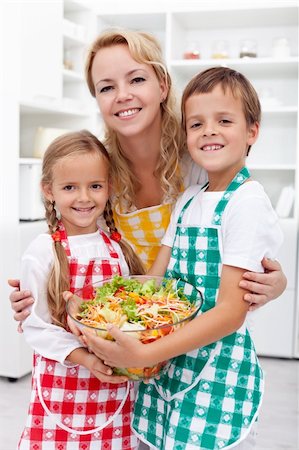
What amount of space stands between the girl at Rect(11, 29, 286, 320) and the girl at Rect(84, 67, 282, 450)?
0.20m

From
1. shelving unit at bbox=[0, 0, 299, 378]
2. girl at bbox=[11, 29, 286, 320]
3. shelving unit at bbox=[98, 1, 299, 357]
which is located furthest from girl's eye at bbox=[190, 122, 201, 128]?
shelving unit at bbox=[98, 1, 299, 357]

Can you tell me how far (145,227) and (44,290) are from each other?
0.40 meters

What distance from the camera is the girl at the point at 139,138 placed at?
154cm

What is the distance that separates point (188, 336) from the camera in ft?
3.80

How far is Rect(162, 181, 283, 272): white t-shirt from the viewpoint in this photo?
1.21 metres

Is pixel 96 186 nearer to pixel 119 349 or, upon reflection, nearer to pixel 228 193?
pixel 228 193

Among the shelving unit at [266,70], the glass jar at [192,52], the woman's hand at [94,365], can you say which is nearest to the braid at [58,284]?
the woman's hand at [94,365]

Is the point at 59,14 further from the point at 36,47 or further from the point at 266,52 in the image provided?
the point at 266,52

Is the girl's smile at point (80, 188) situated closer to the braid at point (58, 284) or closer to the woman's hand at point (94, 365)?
the braid at point (58, 284)

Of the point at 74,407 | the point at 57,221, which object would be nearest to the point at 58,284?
the point at 57,221

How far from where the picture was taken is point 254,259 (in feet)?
3.99

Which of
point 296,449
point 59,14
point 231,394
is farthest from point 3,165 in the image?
point 231,394

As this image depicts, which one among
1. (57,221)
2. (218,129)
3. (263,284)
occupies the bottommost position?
(263,284)

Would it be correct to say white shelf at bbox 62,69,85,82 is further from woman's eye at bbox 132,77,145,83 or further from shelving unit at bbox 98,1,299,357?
woman's eye at bbox 132,77,145,83
